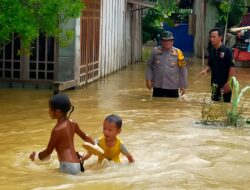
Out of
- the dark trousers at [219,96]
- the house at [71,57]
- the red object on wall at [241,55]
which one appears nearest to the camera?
the dark trousers at [219,96]

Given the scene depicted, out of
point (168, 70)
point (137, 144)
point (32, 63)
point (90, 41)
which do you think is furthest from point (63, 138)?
point (90, 41)

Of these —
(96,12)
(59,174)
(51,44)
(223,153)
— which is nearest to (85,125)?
(223,153)

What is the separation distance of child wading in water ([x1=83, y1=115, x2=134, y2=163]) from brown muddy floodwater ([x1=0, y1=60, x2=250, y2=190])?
0.12 metres

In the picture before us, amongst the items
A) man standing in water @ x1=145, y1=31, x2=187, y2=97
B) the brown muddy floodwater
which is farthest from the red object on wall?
man standing in water @ x1=145, y1=31, x2=187, y2=97

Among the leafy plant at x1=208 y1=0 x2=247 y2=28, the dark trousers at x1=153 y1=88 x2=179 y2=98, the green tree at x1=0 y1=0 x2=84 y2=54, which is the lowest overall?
the dark trousers at x1=153 y1=88 x2=179 y2=98

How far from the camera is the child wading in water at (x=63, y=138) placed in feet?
20.7

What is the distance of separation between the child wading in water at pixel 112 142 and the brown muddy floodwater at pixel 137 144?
12cm

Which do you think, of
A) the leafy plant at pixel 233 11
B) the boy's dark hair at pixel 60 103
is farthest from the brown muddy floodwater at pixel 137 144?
the leafy plant at pixel 233 11

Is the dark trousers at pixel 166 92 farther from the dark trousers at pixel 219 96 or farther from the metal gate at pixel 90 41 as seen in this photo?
the metal gate at pixel 90 41

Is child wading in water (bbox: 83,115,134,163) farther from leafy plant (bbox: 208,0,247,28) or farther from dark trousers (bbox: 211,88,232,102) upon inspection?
leafy plant (bbox: 208,0,247,28)

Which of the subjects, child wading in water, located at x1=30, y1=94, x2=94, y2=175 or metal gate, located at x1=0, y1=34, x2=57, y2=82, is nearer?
child wading in water, located at x1=30, y1=94, x2=94, y2=175

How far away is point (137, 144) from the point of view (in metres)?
8.49

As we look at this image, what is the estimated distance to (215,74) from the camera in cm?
1180

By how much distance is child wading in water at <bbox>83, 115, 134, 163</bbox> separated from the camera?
646cm
